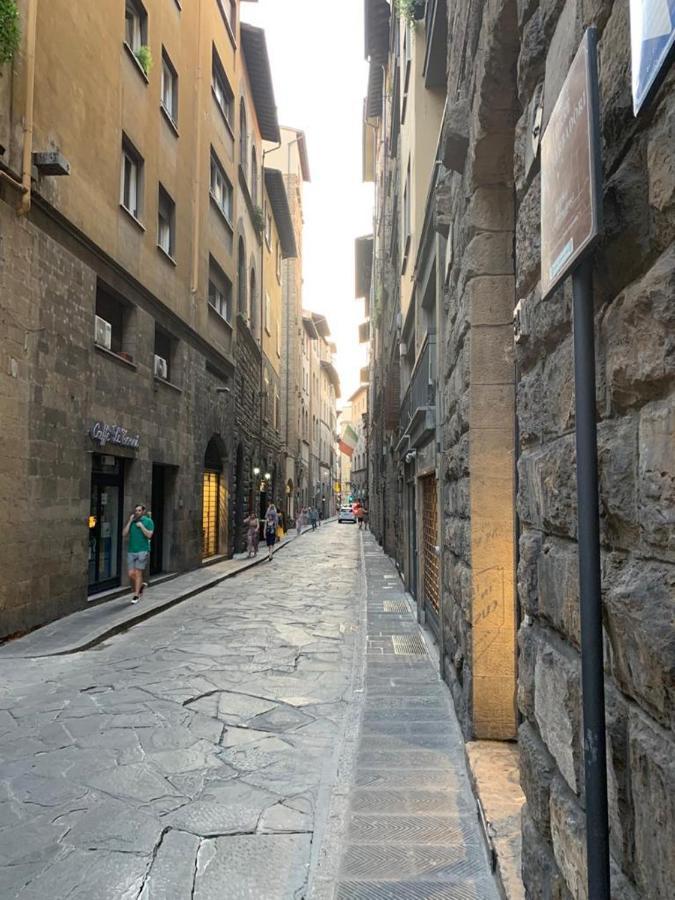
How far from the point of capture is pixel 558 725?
1954mm

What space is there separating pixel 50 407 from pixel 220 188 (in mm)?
12223

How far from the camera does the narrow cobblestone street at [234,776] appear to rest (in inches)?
121

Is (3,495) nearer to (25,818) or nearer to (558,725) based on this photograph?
(25,818)

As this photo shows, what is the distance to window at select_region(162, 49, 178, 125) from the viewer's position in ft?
47.9

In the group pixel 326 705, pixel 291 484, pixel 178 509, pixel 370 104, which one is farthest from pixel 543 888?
pixel 291 484

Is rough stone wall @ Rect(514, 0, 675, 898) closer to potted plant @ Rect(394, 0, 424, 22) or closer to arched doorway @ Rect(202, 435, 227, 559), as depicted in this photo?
potted plant @ Rect(394, 0, 424, 22)

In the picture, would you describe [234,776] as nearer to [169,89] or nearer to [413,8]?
[413,8]

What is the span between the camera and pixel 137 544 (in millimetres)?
11203

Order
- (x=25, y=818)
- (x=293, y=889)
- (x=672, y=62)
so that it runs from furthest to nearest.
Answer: (x=25, y=818)
(x=293, y=889)
(x=672, y=62)

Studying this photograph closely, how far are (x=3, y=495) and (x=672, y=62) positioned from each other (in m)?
8.51

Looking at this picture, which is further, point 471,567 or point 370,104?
point 370,104

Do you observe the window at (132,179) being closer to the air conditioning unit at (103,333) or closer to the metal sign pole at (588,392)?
the air conditioning unit at (103,333)

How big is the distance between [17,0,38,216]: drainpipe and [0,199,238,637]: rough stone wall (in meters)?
0.32

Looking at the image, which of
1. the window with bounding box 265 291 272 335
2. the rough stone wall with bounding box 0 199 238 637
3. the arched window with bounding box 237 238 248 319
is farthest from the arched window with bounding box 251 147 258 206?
the rough stone wall with bounding box 0 199 238 637
